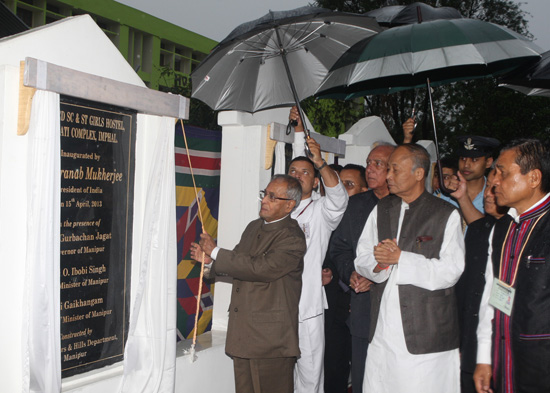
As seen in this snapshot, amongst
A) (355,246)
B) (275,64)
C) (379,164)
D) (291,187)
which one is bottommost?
(355,246)

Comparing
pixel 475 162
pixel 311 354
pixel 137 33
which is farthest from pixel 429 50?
pixel 137 33

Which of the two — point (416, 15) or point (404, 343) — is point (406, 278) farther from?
point (416, 15)

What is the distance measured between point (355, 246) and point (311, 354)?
0.91m

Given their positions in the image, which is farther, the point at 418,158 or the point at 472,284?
the point at 472,284

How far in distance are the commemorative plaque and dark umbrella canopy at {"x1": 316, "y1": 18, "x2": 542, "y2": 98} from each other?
161 centimetres

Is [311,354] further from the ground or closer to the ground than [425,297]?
closer to the ground

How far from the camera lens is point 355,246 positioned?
4289mm

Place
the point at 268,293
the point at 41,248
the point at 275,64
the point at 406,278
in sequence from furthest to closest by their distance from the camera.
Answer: the point at 275,64
the point at 268,293
the point at 406,278
the point at 41,248

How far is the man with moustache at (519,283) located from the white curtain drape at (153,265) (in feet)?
6.70

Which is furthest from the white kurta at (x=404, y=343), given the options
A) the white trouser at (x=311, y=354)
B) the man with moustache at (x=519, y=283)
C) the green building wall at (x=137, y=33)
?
the green building wall at (x=137, y=33)

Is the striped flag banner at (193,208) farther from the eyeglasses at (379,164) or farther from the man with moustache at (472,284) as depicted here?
the man with moustache at (472,284)

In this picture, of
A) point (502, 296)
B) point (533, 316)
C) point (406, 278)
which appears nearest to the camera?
point (533, 316)

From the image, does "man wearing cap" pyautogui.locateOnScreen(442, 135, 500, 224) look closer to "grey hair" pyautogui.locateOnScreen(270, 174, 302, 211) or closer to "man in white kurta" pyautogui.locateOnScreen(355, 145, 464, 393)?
"man in white kurta" pyautogui.locateOnScreen(355, 145, 464, 393)

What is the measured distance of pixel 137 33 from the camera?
25.9 m
